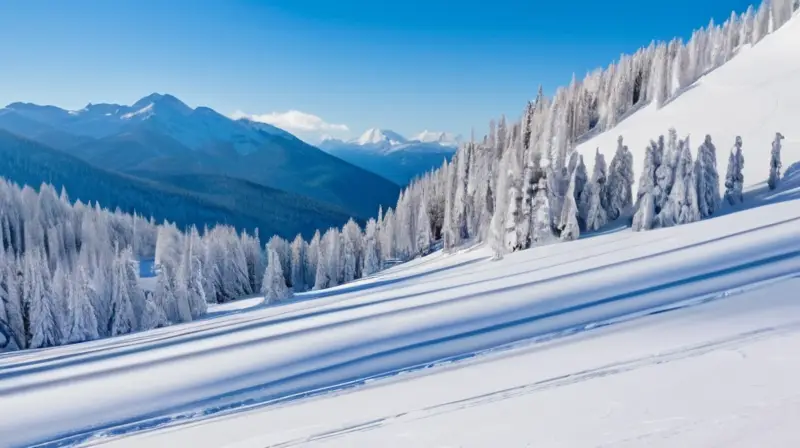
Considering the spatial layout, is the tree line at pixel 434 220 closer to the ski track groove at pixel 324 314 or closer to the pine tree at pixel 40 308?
the pine tree at pixel 40 308

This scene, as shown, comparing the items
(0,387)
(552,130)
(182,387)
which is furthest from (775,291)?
(552,130)

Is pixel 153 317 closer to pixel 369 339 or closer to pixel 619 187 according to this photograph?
pixel 369 339

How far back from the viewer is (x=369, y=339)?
58.1 ft

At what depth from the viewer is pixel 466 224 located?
64.1m

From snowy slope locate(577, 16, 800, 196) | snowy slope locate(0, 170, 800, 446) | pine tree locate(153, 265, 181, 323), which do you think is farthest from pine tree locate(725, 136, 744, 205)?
pine tree locate(153, 265, 181, 323)

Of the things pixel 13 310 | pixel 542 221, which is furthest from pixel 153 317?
pixel 542 221

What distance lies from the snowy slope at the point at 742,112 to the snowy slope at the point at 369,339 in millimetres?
23603

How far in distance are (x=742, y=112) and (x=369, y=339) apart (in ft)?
206

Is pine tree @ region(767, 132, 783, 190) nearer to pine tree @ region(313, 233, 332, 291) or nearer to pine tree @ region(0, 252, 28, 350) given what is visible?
pine tree @ region(313, 233, 332, 291)

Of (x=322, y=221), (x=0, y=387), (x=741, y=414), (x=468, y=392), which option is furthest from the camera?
(x=322, y=221)

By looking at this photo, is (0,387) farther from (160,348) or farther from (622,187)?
(622,187)

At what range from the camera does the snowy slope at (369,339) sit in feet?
45.2

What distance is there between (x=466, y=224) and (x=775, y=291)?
48.5 m

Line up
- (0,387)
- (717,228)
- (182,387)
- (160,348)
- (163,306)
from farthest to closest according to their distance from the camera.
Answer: (163,306) < (717,228) < (160,348) < (0,387) < (182,387)
